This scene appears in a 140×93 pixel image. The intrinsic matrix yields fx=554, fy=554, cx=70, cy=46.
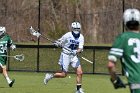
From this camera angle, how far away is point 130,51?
720 cm

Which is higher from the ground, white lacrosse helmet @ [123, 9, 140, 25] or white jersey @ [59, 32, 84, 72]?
white lacrosse helmet @ [123, 9, 140, 25]

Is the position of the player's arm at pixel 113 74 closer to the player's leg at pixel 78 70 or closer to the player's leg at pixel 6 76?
the player's leg at pixel 78 70

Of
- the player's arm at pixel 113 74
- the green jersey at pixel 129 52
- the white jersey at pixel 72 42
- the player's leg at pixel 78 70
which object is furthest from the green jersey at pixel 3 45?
the green jersey at pixel 129 52

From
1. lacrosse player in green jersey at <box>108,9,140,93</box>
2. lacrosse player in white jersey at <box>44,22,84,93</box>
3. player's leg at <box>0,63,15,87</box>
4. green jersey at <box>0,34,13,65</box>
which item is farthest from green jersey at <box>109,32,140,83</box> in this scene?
green jersey at <box>0,34,13,65</box>

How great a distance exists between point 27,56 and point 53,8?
13.8 metres

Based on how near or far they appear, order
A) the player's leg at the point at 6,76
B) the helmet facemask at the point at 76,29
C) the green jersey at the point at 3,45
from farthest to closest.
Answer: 1. the green jersey at the point at 3,45
2. the player's leg at the point at 6,76
3. the helmet facemask at the point at 76,29

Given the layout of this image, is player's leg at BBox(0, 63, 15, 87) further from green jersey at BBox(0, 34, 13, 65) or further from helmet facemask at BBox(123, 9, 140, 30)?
helmet facemask at BBox(123, 9, 140, 30)

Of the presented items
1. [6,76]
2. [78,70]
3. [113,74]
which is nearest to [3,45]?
[6,76]

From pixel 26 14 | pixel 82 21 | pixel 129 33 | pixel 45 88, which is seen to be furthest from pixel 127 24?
pixel 26 14

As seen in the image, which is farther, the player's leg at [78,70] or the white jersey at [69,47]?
the white jersey at [69,47]

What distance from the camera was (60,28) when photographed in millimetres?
38719

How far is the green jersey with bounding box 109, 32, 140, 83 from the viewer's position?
713cm

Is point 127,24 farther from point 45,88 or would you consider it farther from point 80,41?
point 45,88

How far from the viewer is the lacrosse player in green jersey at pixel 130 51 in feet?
23.4
